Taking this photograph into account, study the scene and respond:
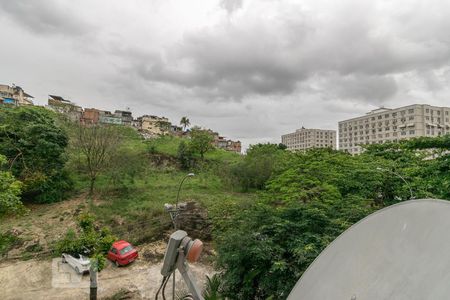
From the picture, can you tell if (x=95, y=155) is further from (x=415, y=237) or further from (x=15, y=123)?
(x=415, y=237)

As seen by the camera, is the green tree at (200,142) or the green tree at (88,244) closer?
the green tree at (88,244)

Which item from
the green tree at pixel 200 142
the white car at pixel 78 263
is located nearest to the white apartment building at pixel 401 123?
the green tree at pixel 200 142

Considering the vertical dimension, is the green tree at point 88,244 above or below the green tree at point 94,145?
below

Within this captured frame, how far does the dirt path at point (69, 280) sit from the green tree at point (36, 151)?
317 inches

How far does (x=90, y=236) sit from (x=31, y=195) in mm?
A: 16438

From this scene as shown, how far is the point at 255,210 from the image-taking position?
10.0m

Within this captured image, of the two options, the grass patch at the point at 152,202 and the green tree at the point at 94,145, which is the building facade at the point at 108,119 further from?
the grass patch at the point at 152,202

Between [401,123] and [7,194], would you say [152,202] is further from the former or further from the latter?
[401,123]

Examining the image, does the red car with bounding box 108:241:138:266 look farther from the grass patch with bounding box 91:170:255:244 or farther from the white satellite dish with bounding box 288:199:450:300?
the white satellite dish with bounding box 288:199:450:300

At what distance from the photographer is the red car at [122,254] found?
1441 centimetres

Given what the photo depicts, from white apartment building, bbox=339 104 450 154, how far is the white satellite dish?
168 ft

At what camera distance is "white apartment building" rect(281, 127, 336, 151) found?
88.9 meters

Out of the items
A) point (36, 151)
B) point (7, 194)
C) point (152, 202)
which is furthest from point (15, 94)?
point (7, 194)

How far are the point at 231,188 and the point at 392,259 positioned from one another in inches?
1014
